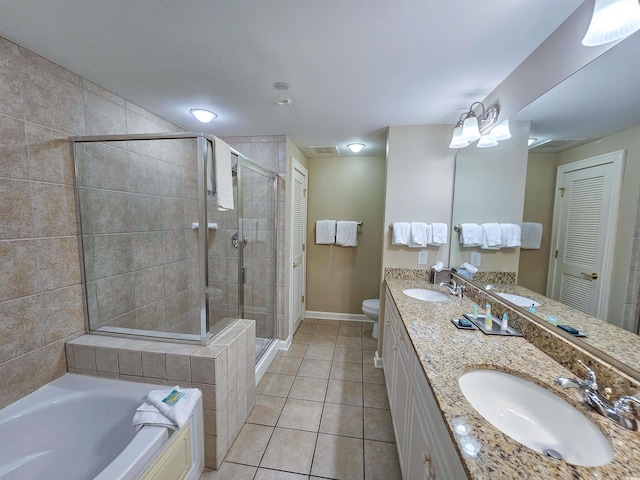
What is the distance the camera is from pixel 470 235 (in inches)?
85.2

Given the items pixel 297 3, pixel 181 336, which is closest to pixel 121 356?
pixel 181 336

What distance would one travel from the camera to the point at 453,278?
7.76 ft

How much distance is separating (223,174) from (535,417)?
193 centimetres

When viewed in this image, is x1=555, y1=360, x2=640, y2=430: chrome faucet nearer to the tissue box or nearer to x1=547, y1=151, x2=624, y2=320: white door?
x1=547, y1=151, x2=624, y2=320: white door

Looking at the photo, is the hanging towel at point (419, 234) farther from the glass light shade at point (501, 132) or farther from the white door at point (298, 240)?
the white door at point (298, 240)

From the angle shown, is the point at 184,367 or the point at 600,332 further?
the point at 184,367

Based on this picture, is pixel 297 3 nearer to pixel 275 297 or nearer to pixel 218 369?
pixel 218 369

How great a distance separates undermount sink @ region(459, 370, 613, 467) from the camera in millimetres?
783

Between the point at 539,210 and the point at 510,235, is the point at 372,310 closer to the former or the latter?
the point at 510,235

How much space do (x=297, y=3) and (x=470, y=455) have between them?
5.42 feet

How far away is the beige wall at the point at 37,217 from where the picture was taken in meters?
1.33

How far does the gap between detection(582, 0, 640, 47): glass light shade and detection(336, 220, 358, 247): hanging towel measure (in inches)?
106

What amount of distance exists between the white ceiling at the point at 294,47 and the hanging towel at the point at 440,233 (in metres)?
0.95

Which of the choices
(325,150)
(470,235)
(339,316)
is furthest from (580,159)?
(339,316)
